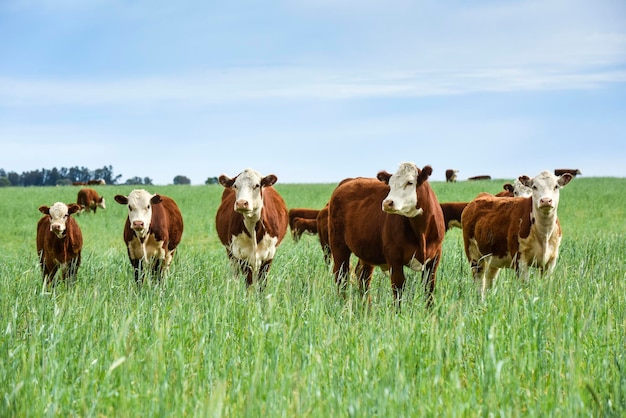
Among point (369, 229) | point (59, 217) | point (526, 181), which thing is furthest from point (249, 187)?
point (526, 181)

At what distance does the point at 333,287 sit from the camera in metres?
8.41

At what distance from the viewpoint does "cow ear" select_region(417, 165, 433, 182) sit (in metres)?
7.41

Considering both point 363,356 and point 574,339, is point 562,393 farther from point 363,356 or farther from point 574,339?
point 363,356

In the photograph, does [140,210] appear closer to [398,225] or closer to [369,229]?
[369,229]

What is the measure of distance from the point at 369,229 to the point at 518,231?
1.98 m

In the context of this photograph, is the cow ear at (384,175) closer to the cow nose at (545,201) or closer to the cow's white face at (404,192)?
the cow's white face at (404,192)

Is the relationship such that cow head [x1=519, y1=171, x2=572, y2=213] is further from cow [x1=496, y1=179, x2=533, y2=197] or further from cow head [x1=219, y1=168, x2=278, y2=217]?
cow head [x1=219, y1=168, x2=278, y2=217]

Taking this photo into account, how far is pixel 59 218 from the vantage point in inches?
406

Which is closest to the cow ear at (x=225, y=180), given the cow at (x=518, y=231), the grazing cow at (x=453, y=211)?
the cow at (x=518, y=231)

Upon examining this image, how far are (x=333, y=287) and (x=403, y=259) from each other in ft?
3.63

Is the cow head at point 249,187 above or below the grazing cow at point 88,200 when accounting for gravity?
above

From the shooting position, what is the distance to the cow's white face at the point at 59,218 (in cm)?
1010

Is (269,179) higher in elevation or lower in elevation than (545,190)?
higher

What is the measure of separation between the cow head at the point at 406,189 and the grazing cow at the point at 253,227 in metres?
1.98
